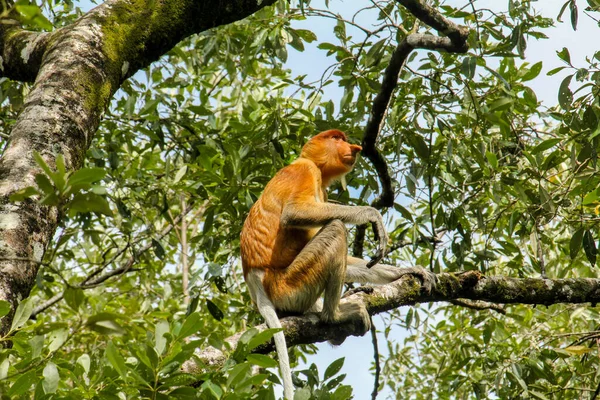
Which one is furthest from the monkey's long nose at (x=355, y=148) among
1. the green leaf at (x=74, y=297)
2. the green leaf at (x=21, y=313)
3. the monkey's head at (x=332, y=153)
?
the green leaf at (x=74, y=297)

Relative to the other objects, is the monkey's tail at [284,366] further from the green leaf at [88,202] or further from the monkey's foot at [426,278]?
the green leaf at [88,202]

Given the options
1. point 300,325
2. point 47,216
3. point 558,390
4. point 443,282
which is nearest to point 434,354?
point 558,390

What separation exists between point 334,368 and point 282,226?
1157 millimetres

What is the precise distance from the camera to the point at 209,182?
4.24 m

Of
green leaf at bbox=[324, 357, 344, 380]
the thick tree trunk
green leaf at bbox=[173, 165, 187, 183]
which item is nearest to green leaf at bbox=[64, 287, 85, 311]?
the thick tree trunk

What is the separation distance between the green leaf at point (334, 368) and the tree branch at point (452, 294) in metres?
0.46

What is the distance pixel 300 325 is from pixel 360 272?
0.79 meters

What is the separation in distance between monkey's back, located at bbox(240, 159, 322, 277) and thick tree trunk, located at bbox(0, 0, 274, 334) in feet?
3.51

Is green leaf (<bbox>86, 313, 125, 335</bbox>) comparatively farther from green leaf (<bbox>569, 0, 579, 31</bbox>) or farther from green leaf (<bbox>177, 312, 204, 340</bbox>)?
green leaf (<bbox>569, 0, 579, 31</bbox>)

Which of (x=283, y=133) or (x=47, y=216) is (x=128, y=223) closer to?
(x=283, y=133)

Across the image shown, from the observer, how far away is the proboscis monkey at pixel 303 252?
338 cm

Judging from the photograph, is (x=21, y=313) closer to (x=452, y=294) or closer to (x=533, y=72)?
(x=452, y=294)

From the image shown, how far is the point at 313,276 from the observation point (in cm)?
343

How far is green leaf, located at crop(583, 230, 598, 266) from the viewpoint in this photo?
3.46 metres
